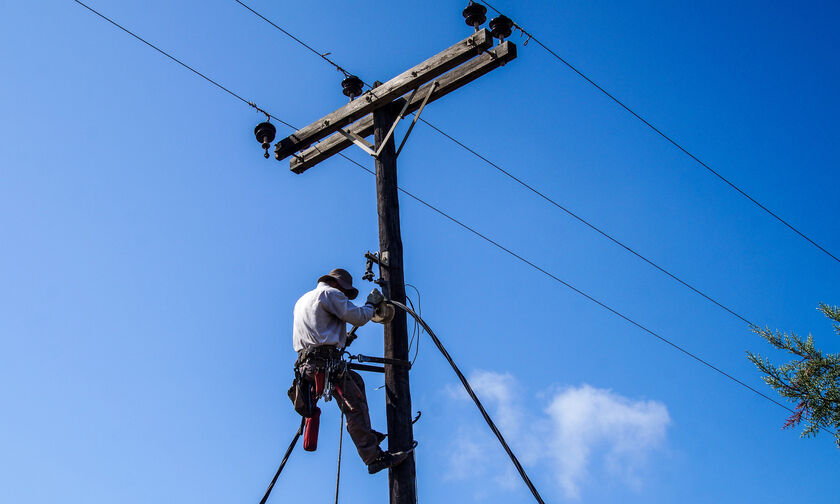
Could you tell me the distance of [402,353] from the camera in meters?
6.33

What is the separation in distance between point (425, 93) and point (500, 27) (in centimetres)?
85

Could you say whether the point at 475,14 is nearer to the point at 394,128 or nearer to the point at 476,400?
the point at 394,128

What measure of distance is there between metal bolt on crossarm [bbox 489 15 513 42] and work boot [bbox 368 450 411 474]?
11.7 feet

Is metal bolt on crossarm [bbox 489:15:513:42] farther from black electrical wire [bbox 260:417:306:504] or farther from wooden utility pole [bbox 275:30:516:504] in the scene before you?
black electrical wire [bbox 260:417:306:504]

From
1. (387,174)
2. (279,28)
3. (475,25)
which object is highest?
(279,28)

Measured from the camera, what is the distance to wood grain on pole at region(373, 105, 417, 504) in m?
5.93

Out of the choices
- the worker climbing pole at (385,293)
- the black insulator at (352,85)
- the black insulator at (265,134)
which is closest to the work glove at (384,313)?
the worker climbing pole at (385,293)

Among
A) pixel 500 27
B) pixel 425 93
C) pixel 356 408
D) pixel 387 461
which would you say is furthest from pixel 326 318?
pixel 500 27


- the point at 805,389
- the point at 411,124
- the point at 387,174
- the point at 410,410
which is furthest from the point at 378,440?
the point at 805,389

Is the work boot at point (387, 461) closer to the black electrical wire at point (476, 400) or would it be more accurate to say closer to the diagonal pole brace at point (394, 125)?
the black electrical wire at point (476, 400)

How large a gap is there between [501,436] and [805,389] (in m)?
4.69

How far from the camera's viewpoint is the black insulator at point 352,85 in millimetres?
7656

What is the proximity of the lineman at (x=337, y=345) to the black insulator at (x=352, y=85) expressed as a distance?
215 cm

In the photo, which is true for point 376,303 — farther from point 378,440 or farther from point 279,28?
point 279,28
